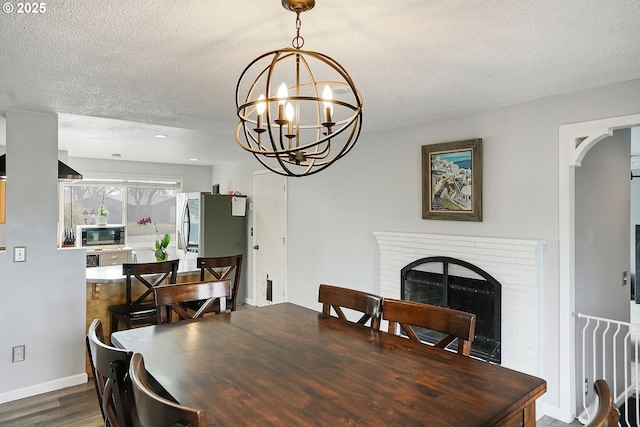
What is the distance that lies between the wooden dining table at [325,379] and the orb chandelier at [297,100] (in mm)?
798

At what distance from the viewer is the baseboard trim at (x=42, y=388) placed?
3086 millimetres

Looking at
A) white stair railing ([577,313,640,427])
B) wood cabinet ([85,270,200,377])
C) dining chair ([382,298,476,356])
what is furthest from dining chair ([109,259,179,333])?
white stair railing ([577,313,640,427])

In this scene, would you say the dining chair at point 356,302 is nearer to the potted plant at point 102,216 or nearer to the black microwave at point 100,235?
the black microwave at point 100,235

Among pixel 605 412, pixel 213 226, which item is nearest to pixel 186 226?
pixel 213 226

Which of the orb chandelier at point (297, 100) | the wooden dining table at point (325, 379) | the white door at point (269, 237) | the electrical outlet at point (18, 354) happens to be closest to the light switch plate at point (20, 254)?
the electrical outlet at point (18, 354)

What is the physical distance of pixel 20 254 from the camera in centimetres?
312

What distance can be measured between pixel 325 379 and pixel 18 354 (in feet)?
9.57

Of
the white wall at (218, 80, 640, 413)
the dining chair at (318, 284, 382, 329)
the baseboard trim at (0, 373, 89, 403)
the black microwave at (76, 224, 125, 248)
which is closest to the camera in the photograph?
the dining chair at (318, 284, 382, 329)

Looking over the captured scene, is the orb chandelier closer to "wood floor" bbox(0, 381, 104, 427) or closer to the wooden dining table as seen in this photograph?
the wooden dining table

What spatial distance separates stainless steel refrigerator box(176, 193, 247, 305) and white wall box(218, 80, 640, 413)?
1.34 metres

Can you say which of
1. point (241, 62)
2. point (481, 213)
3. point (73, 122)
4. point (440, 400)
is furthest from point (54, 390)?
point (481, 213)

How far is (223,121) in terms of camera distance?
3.66 meters

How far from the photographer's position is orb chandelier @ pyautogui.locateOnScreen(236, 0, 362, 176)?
4.54ft

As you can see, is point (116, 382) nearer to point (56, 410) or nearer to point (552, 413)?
point (56, 410)
